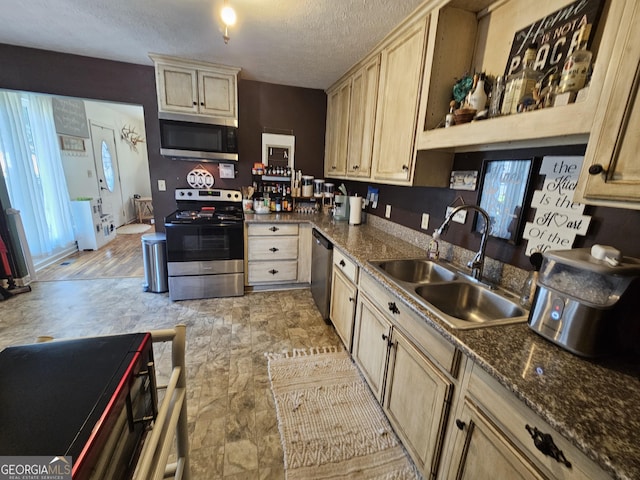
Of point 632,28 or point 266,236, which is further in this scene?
point 266,236

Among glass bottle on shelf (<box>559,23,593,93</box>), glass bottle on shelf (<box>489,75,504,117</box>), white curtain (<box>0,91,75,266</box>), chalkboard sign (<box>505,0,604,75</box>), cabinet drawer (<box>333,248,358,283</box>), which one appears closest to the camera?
glass bottle on shelf (<box>559,23,593,93</box>)

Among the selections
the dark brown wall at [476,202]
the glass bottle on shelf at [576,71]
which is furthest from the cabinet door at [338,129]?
the glass bottle on shelf at [576,71]

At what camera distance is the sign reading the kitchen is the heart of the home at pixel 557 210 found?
3.81 feet

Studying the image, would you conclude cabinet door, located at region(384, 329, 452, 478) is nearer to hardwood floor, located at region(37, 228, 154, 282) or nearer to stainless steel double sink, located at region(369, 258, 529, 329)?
stainless steel double sink, located at region(369, 258, 529, 329)

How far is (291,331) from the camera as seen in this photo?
250 centimetres

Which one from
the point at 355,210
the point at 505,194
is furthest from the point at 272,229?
the point at 505,194

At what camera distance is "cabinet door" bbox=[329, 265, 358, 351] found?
6.62 ft

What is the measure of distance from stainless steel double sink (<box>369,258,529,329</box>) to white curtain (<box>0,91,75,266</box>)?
456 cm

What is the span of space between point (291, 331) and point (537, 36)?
250 centimetres

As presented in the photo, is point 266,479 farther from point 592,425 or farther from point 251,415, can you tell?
point 592,425

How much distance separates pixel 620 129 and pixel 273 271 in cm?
291

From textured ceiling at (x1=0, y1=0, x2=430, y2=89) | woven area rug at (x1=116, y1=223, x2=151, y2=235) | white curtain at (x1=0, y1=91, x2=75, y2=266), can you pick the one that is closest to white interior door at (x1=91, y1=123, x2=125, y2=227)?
woven area rug at (x1=116, y1=223, x2=151, y2=235)

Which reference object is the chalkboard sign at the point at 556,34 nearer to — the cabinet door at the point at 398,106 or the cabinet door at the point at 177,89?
the cabinet door at the point at 398,106

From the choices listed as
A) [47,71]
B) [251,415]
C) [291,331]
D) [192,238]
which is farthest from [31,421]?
[47,71]
